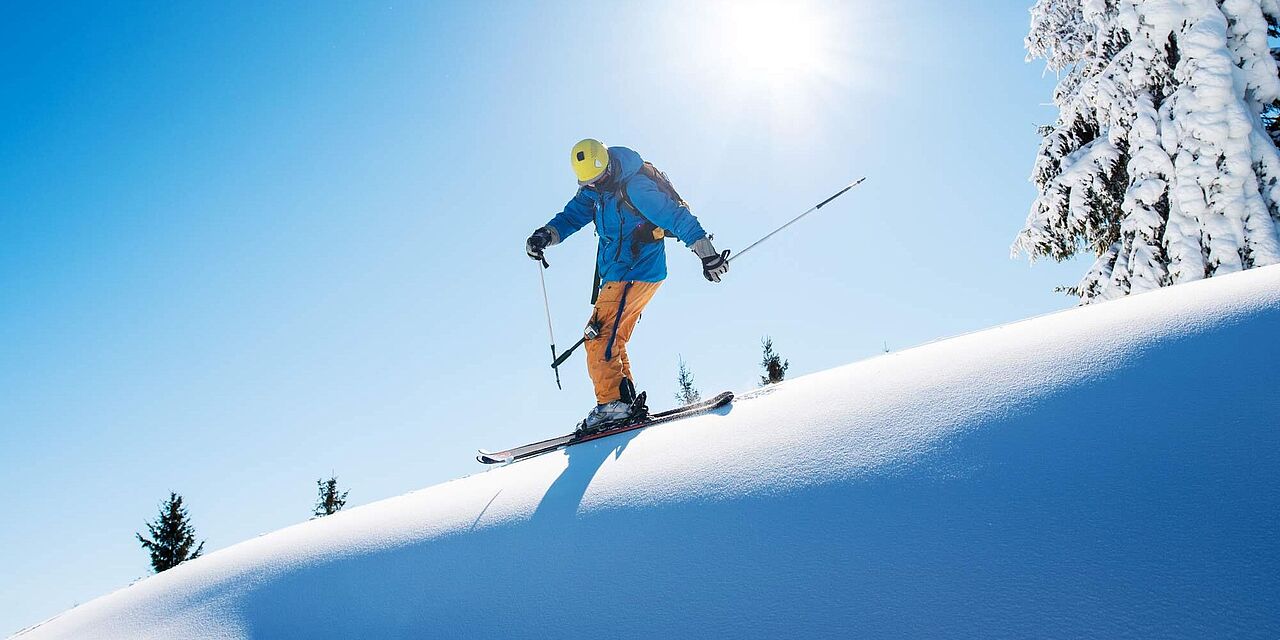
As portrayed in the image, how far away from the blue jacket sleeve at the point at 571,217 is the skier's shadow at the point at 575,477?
6.48 feet

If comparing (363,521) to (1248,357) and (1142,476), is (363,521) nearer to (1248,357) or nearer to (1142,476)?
(1142,476)

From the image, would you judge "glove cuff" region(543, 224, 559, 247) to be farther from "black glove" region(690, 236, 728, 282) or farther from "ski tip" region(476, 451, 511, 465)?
"ski tip" region(476, 451, 511, 465)

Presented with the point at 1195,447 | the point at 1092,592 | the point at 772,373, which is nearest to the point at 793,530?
the point at 1092,592

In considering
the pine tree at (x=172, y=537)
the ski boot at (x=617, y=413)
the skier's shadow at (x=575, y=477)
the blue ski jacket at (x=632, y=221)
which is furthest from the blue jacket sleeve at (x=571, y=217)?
the pine tree at (x=172, y=537)

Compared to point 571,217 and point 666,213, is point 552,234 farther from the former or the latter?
point 666,213

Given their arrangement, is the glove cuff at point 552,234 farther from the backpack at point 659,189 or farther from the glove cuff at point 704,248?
the glove cuff at point 704,248

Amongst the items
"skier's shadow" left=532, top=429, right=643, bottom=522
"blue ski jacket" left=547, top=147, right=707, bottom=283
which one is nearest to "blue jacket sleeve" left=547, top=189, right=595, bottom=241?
"blue ski jacket" left=547, top=147, right=707, bottom=283

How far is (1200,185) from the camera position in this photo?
22.7ft

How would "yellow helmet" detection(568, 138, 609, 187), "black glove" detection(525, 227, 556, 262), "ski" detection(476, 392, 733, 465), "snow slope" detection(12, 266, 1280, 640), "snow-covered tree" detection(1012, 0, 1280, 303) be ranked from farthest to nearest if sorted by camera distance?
"snow-covered tree" detection(1012, 0, 1280, 303)
"black glove" detection(525, 227, 556, 262)
"yellow helmet" detection(568, 138, 609, 187)
"ski" detection(476, 392, 733, 465)
"snow slope" detection(12, 266, 1280, 640)

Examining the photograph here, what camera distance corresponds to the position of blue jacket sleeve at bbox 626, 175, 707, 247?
408 cm

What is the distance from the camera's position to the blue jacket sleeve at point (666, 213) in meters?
4.08

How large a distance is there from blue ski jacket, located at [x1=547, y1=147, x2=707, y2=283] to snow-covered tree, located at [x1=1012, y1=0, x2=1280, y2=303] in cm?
618

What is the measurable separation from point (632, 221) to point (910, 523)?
3070mm

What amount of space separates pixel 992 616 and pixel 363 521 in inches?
94.8
